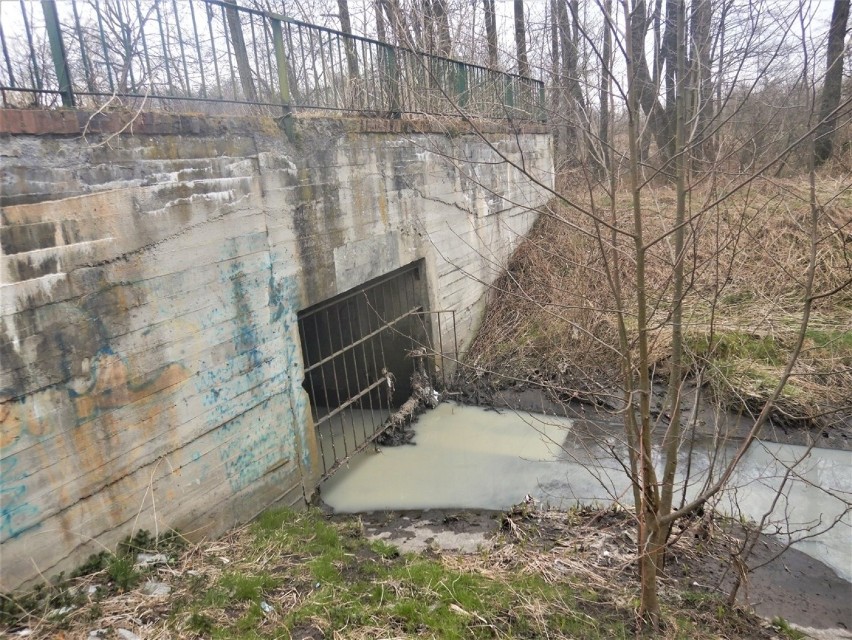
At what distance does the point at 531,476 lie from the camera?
5.85 m

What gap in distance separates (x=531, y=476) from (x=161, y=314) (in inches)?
148

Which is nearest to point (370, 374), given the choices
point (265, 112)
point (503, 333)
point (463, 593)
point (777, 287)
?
point (503, 333)

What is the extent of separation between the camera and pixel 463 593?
363 cm

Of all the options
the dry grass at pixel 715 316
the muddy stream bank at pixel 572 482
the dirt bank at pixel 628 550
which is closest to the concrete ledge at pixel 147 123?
the dry grass at pixel 715 316

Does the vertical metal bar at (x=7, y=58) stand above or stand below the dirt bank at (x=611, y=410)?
above

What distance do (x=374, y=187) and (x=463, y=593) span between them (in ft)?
13.8

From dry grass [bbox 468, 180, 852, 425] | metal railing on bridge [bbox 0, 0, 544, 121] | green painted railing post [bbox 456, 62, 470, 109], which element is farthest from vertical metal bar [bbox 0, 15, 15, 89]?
green painted railing post [bbox 456, 62, 470, 109]

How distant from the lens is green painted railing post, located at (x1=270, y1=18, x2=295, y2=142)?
5039 millimetres

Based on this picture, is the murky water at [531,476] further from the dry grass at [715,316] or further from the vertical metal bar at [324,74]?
the vertical metal bar at [324,74]

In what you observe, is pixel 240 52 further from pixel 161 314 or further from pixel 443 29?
pixel 443 29

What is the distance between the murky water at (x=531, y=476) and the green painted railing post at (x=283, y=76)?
335 cm

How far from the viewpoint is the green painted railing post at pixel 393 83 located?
6819 millimetres

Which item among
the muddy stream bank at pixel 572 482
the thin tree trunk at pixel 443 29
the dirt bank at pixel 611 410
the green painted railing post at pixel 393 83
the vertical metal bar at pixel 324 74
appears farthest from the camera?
the thin tree trunk at pixel 443 29

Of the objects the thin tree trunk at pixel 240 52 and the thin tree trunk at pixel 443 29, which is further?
the thin tree trunk at pixel 443 29
